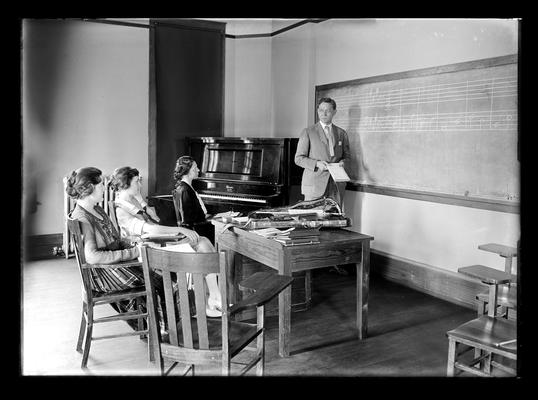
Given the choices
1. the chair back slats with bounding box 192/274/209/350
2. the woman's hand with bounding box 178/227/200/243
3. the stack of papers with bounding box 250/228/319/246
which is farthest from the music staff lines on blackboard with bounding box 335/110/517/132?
the chair back slats with bounding box 192/274/209/350

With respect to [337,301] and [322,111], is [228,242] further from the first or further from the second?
[322,111]

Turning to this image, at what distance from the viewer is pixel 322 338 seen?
3.53 m

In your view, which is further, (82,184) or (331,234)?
(331,234)

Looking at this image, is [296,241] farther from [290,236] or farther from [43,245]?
[43,245]

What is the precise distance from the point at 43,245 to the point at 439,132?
422 centimetres

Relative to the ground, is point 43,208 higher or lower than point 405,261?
higher

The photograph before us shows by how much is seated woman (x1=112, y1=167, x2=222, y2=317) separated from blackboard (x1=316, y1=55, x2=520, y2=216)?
1.96 metres

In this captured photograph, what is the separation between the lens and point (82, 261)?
295 centimetres

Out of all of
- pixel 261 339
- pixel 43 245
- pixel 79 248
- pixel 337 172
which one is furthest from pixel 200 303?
pixel 43 245

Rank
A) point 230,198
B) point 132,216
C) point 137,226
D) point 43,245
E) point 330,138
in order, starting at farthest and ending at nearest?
point 43,245, point 230,198, point 330,138, point 132,216, point 137,226

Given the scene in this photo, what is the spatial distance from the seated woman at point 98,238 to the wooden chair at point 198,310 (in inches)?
28.4

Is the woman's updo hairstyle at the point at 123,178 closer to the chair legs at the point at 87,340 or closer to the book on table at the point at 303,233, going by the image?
the chair legs at the point at 87,340
